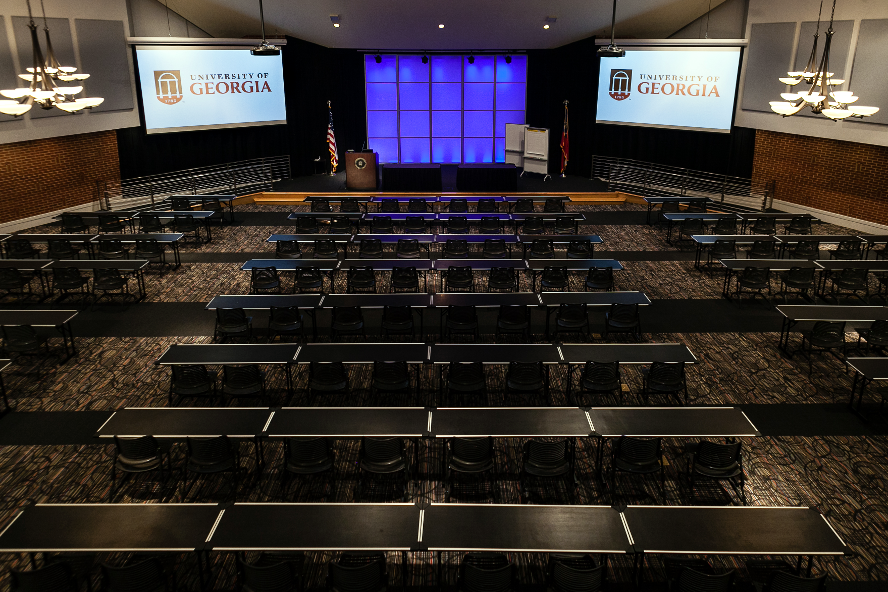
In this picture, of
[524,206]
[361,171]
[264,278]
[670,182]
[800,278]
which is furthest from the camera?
[670,182]

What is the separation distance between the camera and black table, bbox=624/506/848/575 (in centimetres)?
533

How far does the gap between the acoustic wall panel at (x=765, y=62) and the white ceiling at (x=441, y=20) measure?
81.3 inches

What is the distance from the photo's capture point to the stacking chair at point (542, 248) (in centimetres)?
1334

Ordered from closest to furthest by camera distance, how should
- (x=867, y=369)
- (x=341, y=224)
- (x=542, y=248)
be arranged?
(x=867, y=369)
(x=542, y=248)
(x=341, y=224)

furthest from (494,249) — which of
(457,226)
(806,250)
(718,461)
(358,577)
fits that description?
(358,577)

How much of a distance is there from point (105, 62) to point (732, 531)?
751 inches

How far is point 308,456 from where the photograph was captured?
23.0ft

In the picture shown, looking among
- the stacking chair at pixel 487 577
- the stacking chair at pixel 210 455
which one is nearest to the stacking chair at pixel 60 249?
the stacking chair at pixel 210 455

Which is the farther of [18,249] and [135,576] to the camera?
[18,249]

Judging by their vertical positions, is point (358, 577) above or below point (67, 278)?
below

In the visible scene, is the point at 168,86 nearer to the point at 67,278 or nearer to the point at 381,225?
the point at 381,225

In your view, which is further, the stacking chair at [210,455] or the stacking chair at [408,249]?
the stacking chair at [408,249]

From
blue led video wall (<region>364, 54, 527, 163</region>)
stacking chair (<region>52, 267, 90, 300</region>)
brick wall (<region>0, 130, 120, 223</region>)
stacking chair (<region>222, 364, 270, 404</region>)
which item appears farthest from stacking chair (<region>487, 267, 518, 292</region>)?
blue led video wall (<region>364, 54, 527, 163</region>)

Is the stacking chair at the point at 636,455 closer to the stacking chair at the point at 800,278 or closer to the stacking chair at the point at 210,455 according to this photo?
the stacking chair at the point at 210,455
